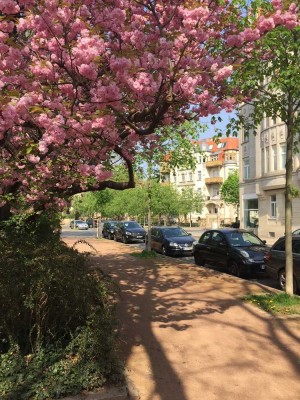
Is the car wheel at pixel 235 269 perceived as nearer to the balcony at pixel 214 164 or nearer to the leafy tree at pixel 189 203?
the leafy tree at pixel 189 203

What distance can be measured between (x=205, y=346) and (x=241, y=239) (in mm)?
8557

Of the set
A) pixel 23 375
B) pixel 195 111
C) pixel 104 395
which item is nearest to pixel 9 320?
pixel 23 375

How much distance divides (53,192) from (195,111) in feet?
14.8

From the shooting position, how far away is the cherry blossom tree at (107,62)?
456 cm

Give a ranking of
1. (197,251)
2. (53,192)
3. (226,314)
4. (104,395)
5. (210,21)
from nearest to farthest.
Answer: (104,395) < (210,21) < (226,314) < (53,192) < (197,251)

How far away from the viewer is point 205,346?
5.92 meters

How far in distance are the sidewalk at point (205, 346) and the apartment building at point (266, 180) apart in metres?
24.6

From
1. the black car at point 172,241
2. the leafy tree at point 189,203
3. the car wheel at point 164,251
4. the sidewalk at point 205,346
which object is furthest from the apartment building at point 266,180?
the leafy tree at point 189,203

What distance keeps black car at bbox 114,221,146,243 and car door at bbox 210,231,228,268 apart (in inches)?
666

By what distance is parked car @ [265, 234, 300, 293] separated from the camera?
10.1 meters

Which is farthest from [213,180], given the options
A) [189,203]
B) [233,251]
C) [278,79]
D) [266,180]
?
[278,79]

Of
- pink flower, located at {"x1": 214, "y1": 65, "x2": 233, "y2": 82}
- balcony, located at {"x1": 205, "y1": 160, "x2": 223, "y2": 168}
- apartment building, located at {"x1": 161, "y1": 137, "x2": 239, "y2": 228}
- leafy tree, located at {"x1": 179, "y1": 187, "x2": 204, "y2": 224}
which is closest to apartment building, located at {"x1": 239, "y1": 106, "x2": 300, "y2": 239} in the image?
pink flower, located at {"x1": 214, "y1": 65, "x2": 233, "y2": 82}

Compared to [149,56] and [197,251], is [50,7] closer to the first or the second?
[149,56]

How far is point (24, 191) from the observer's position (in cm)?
1009
